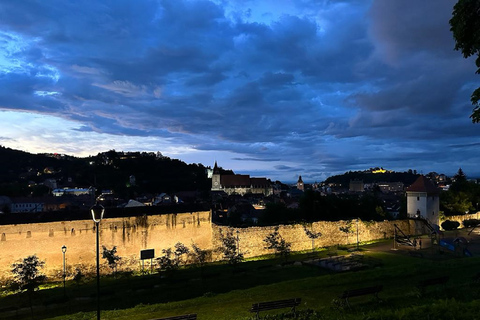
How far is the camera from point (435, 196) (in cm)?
3997

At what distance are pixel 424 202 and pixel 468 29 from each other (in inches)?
1226

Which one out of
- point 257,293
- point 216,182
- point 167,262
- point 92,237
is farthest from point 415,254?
point 216,182

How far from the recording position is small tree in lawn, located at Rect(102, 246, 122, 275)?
2247cm

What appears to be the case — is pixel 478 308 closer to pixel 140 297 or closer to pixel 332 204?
pixel 140 297

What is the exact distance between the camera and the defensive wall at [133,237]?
819 inches

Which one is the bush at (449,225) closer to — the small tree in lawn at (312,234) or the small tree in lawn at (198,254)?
the small tree in lawn at (312,234)

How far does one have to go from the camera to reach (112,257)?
73.9 feet

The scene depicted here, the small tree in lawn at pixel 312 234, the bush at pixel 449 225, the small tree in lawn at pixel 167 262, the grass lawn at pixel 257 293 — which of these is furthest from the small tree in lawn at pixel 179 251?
the bush at pixel 449 225

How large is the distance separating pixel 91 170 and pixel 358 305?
176 m

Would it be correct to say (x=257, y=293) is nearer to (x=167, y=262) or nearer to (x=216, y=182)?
(x=167, y=262)

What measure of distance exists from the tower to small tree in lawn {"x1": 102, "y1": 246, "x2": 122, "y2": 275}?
33033 mm

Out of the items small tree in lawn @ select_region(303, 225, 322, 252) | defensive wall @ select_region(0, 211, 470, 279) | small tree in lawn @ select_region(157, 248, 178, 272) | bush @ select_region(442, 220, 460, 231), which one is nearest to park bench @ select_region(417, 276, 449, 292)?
small tree in lawn @ select_region(157, 248, 178, 272)

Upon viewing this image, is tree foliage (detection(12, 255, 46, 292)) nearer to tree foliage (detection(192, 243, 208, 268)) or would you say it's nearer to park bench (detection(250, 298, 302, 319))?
tree foliage (detection(192, 243, 208, 268))

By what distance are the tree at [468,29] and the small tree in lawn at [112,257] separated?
21378 mm
